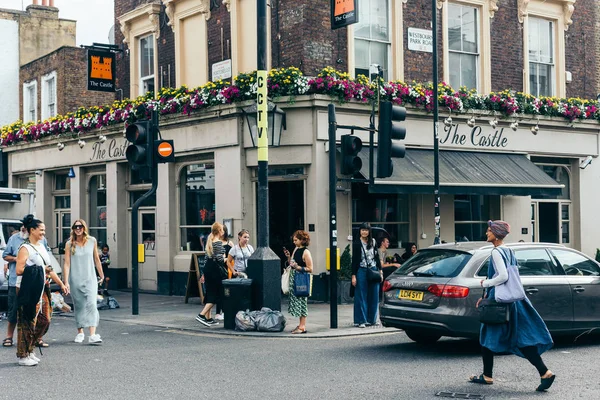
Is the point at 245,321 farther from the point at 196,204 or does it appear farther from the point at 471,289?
the point at 196,204

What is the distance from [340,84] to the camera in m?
18.1

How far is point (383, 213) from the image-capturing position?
19.5 meters

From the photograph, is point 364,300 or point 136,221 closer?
point 364,300

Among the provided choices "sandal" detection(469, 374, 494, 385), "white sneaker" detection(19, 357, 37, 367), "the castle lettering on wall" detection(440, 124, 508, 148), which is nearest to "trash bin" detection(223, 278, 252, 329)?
"white sneaker" detection(19, 357, 37, 367)

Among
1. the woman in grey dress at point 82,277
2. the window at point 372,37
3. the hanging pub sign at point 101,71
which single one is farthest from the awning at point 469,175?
the hanging pub sign at point 101,71

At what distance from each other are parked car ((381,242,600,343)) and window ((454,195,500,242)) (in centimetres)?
909

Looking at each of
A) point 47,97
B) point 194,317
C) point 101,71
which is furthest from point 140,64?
point 194,317

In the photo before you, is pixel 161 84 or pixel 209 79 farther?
pixel 161 84

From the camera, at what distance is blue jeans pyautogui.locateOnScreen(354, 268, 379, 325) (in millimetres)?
13891

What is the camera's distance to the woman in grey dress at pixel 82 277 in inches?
480

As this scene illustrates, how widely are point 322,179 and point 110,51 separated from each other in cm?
927

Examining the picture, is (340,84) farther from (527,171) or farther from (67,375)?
(67,375)

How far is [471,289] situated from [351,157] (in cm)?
393

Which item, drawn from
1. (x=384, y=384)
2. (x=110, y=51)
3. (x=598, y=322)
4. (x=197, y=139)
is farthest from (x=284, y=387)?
(x=110, y=51)
